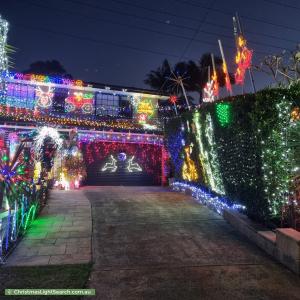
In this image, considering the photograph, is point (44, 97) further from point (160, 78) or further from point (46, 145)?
point (160, 78)

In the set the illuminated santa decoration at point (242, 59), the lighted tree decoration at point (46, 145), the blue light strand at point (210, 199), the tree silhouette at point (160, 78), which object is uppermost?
the tree silhouette at point (160, 78)

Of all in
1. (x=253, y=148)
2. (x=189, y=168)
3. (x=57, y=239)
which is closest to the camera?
(x=57, y=239)

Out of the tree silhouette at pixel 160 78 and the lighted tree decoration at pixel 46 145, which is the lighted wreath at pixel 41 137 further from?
the tree silhouette at pixel 160 78

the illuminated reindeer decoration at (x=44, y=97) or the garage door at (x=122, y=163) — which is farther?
the illuminated reindeer decoration at (x=44, y=97)

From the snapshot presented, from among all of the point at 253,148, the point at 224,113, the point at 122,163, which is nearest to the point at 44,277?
the point at 253,148

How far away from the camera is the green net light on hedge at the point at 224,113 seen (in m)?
9.23

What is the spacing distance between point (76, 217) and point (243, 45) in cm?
750

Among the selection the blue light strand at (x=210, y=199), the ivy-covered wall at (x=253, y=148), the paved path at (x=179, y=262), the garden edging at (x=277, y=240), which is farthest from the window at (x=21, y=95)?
the garden edging at (x=277, y=240)

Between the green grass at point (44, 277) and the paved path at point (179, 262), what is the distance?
0.75 feet

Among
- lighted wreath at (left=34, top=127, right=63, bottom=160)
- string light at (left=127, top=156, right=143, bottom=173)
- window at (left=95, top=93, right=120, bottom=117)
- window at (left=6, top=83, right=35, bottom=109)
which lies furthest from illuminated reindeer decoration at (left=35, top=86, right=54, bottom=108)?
string light at (left=127, top=156, right=143, bottom=173)

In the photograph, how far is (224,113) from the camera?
9.55 metres

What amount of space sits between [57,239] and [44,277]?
2225 mm

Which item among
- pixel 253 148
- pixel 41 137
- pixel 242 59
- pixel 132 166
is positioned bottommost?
pixel 132 166

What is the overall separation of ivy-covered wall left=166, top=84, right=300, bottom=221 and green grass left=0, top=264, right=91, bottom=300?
4338mm
